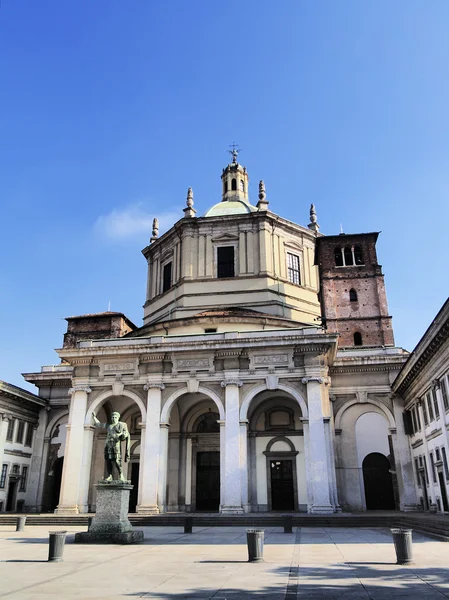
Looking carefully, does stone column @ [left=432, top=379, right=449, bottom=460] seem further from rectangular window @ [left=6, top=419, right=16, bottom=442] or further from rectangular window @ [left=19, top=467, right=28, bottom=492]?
rectangular window @ [left=19, top=467, right=28, bottom=492]

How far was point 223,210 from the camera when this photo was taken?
41031 millimetres

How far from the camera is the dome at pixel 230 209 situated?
40.4 m

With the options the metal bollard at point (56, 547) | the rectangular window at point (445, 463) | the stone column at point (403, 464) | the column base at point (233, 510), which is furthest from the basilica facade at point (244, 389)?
the metal bollard at point (56, 547)

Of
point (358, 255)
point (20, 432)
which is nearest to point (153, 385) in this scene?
point (20, 432)

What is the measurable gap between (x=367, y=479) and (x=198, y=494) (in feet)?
32.6

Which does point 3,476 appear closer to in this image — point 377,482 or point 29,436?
point 29,436

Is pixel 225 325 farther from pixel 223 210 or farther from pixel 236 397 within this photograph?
pixel 223 210

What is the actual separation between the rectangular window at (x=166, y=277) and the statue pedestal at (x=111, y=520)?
931 inches

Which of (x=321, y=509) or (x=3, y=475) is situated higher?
(x=3, y=475)

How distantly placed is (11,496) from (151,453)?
36.6 ft

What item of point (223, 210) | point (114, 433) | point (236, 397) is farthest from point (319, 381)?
point (223, 210)

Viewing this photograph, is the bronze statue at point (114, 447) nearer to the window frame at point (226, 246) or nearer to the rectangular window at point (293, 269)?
the window frame at point (226, 246)

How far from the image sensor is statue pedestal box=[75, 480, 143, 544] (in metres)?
15.5

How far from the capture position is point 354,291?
3728 centimetres
